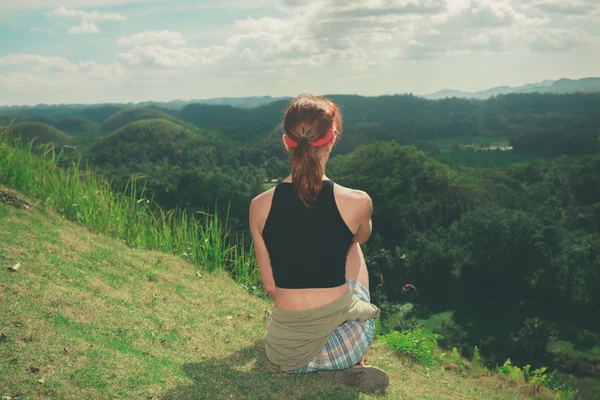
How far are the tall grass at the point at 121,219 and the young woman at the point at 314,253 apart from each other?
3.17 m

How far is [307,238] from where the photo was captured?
3113 millimetres

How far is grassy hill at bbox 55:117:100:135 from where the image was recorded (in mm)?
174575

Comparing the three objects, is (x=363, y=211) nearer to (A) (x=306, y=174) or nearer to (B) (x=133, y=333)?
(A) (x=306, y=174)

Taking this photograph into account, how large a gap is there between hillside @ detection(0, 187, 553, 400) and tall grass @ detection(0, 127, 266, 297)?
0.52m

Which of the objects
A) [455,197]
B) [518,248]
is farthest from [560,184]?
[518,248]

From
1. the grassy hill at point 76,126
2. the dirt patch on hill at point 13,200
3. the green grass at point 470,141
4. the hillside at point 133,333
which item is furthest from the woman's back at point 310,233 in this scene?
the grassy hill at point 76,126

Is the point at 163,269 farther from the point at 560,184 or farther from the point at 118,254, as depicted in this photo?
the point at 560,184

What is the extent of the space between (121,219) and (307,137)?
488 centimetres

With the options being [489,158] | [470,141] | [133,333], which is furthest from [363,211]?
[470,141]

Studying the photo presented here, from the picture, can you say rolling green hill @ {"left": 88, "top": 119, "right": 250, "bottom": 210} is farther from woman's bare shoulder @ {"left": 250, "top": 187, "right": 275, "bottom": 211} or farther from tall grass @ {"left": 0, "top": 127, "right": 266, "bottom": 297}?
woman's bare shoulder @ {"left": 250, "top": 187, "right": 275, "bottom": 211}

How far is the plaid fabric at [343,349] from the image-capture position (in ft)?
10.8

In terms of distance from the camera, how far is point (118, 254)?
5836mm

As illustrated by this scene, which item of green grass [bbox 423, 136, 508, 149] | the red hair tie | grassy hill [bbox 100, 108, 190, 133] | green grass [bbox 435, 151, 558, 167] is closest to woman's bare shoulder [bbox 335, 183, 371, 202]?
the red hair tie

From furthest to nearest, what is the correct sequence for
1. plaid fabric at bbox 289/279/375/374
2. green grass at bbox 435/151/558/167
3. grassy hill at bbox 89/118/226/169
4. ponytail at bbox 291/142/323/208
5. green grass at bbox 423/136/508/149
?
green grass at bbox 423/136/508/149, grassy hill at bbox 89/118/226/169, green grass at bbox 435/151/558/167, plaid fabric at bbox 289/279/375/374, ponytail at bbox 291/142/323/208
